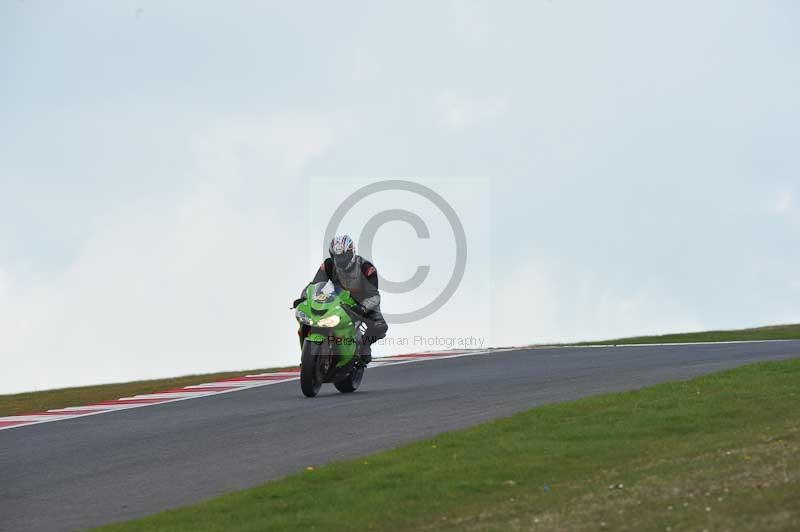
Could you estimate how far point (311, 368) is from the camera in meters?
17.5

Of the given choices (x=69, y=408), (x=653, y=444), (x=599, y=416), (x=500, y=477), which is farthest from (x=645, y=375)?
(x=69, y=408)

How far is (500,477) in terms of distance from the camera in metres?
10.8

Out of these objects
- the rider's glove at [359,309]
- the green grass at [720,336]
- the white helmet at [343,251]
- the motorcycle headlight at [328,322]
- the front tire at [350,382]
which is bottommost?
the front tire at [350,382]

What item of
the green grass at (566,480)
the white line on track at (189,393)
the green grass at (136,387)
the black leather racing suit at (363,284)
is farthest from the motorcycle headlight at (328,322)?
the green grass at (136,387)

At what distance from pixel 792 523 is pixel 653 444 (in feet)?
13.6

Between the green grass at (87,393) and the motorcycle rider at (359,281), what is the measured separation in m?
6.58

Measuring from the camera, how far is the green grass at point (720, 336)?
27469mm

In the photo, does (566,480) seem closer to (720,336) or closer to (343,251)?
(343,251)

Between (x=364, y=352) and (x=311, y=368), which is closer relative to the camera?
(x=311, y=368)

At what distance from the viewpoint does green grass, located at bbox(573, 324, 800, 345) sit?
27469mm

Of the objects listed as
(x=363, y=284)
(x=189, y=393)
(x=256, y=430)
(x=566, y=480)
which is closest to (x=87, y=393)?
(x=189, y=393)

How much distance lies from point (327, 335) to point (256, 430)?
2.48m

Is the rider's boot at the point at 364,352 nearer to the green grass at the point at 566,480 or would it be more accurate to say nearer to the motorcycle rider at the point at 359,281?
the motorcycle rider at the point at 359,281

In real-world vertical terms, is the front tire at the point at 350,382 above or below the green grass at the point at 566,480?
above
